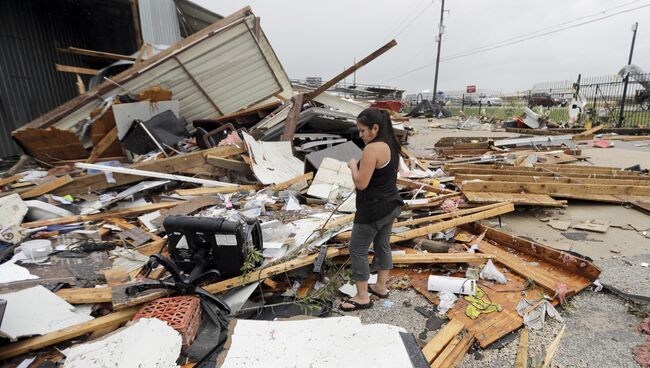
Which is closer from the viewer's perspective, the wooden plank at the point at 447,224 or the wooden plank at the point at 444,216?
the wooden plank at the point at 447,224

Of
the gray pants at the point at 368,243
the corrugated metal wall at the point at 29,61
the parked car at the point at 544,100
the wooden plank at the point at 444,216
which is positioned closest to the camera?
the gray pants at the point at 368,243

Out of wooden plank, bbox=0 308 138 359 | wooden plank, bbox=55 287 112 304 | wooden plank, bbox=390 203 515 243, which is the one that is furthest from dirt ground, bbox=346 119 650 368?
wooden plank, bbox=55 287 112 304

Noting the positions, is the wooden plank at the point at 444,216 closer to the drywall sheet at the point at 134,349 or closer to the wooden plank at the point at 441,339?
the wooden plank at the point at 441,339

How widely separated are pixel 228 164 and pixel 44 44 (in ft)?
23.7

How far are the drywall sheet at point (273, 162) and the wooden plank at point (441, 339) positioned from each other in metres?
3.47

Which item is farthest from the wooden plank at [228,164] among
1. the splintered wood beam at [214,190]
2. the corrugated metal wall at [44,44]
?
the corrugated metal wall at [44,44]

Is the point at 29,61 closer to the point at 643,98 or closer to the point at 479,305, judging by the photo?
the point at 479,305

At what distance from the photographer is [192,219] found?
8.48 ft

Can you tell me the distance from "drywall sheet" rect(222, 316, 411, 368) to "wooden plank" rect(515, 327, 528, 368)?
0.87 m

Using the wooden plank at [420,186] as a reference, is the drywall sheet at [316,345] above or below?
below

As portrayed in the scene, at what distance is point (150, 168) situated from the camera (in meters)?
5.19

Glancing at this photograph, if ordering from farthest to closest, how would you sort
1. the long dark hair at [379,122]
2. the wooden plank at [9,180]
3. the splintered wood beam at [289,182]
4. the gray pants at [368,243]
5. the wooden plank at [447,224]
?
the wooden plank at [9,180] → the splintered wood beam at [289,182] → the wooden plank at [447,224] → the gray pants at [368,243] → the long dark hair at [379,122]

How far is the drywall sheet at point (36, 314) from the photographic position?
85.4 inches

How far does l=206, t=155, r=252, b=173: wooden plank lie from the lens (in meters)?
5.34
